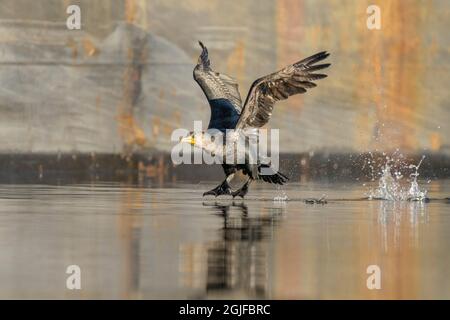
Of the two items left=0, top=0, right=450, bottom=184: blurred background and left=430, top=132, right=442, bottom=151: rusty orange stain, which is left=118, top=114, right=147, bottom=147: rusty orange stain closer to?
left=0, top=0, right=450, bottom=184: blurred background

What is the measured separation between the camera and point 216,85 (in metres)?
19.4

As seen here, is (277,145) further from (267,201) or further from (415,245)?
(415,245)

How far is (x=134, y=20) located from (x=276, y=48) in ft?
8.57

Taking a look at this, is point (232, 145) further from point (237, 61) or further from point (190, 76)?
point (237, 61)

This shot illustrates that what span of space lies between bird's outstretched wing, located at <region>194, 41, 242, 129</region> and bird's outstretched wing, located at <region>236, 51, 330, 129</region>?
74 centimetres

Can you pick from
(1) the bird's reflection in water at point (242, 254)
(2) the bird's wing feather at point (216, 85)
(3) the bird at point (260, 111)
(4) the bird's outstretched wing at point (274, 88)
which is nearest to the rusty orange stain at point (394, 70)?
(2) the bird's wing feather at point (216, 85)

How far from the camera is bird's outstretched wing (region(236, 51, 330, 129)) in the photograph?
677 inches

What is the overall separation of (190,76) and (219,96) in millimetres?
5389

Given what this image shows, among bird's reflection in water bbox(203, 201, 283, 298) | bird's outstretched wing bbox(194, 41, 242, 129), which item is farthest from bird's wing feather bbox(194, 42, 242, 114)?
bird's reflection in water bbox(203, 201, 283, 298)

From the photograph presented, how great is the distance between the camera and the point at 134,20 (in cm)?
2494

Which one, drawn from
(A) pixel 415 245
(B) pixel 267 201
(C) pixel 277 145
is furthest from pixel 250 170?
(C) pixel 277 145

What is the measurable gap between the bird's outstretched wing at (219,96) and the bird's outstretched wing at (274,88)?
0.74m
